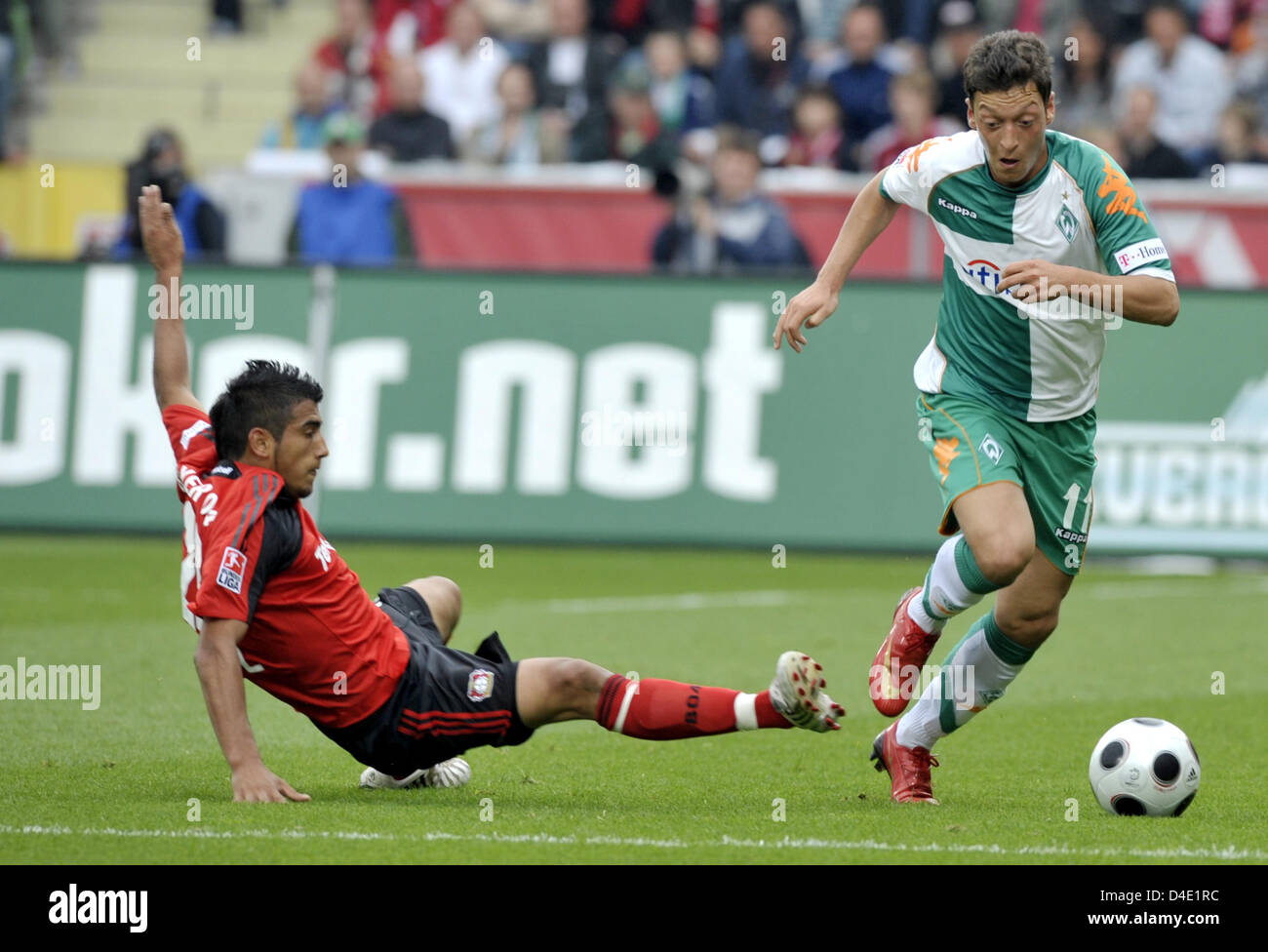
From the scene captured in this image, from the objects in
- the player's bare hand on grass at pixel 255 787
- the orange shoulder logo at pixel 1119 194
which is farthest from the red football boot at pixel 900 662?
the player's bare hand on grass at pixel 255 787

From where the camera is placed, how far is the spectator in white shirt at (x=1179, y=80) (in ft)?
55.9

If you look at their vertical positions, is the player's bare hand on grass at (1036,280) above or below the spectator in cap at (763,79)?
below

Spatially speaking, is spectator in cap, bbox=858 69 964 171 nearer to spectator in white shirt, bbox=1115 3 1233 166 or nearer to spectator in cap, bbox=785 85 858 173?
spectator in cap, bbox=785 85 858 173

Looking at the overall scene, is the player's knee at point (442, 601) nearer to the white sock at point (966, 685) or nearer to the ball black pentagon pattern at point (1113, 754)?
the white sock at point (966, 685)

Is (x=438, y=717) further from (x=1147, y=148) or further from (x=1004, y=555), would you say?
(x=1147, y=148)

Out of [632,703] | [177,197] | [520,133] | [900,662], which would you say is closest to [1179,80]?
[520,133]

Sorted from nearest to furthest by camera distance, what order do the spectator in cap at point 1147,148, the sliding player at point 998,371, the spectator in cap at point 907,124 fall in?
the sliding player at point 998,371 → the spectator in cap at point 1147,148 → the spectator in cap at point 907,124

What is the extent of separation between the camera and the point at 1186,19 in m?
17.8

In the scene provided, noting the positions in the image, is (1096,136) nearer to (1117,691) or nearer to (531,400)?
(531,400)

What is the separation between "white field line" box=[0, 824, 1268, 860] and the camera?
16.4 ft

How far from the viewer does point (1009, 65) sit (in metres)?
5.76

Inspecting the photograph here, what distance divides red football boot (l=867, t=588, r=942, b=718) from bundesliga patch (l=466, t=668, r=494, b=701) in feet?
3.97

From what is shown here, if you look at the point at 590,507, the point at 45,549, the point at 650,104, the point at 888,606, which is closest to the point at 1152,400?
the point at 888,606

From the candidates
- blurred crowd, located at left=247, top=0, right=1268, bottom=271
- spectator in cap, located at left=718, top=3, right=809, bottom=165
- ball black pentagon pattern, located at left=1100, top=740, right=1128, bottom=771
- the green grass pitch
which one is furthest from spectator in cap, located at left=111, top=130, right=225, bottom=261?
ball black pentagon pattern, located at left=1100, top=740, right=1128, bottom=771
